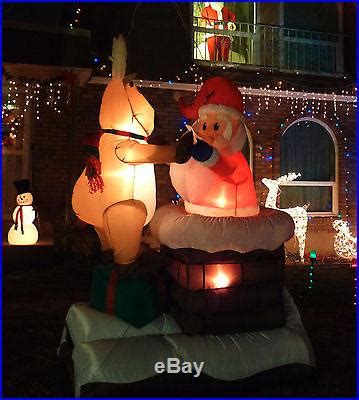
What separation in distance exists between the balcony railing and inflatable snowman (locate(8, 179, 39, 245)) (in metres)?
4.17

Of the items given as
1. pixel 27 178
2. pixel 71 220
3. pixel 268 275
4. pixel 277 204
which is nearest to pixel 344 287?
pixel 277 204

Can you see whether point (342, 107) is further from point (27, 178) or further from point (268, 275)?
point (268, 275)

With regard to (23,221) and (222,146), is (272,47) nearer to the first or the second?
(23,221)

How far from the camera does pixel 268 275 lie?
3.09 m

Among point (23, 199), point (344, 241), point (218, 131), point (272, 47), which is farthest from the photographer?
point (272, 47)

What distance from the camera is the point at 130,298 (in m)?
3.01

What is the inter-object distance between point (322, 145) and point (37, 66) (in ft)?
19.4

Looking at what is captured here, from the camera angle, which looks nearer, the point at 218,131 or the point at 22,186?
the point at 218,131

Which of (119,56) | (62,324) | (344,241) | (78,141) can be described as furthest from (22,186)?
(344,241)

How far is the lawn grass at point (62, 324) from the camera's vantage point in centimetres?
312

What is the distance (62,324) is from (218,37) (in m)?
6.57

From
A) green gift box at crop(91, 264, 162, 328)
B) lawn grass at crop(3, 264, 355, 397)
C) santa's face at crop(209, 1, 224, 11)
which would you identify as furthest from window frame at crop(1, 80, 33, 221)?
green gift box at crop(91, 264, 162, 328)

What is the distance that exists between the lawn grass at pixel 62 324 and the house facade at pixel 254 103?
59.5 inches

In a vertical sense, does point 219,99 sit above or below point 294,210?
above
